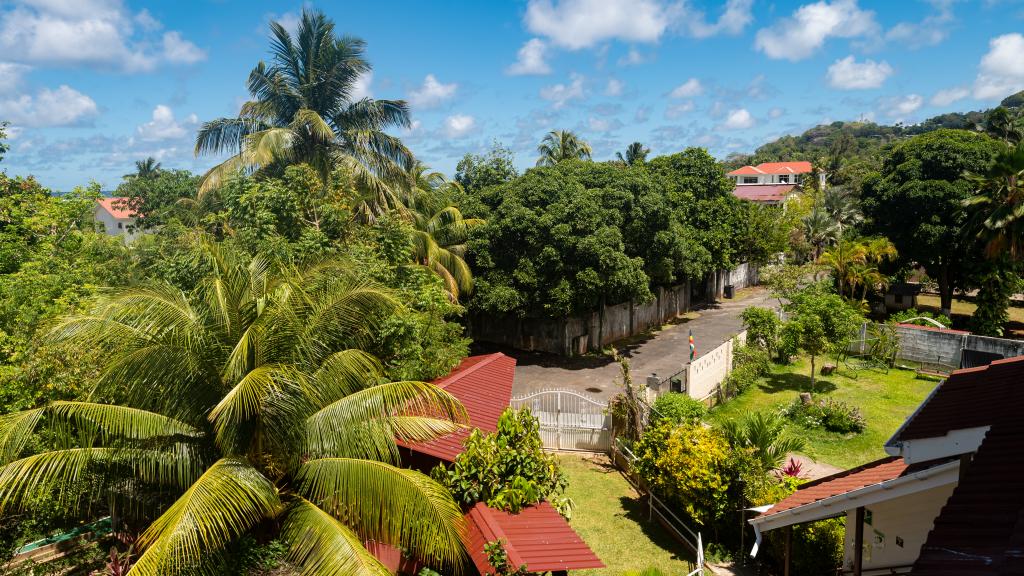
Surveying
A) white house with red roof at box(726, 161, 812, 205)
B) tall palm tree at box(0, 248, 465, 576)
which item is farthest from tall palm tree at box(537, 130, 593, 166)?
white house with red roof at box(726, 161, 812, 205)

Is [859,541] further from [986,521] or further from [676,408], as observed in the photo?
[676,408]

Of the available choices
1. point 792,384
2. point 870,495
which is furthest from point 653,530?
point 792,384

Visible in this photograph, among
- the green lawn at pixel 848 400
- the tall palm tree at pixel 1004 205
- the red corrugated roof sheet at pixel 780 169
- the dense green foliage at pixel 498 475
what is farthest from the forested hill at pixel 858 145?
the dense green foliage at pixel 498 475

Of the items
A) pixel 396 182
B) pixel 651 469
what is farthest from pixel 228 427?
pixel 396 182

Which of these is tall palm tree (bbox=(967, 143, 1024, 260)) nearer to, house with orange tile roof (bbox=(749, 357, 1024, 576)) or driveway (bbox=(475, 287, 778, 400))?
driveway (bbox=(475, 287, 778, 400))

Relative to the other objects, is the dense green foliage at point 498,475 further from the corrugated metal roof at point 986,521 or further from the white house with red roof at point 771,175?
the white house with red roof at point 771,175

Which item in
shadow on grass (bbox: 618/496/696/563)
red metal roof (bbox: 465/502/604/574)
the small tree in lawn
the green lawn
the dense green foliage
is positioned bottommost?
shadow on grass (bbox: 618/496/696/563)

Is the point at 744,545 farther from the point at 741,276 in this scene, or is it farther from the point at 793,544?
the point at 741,276
